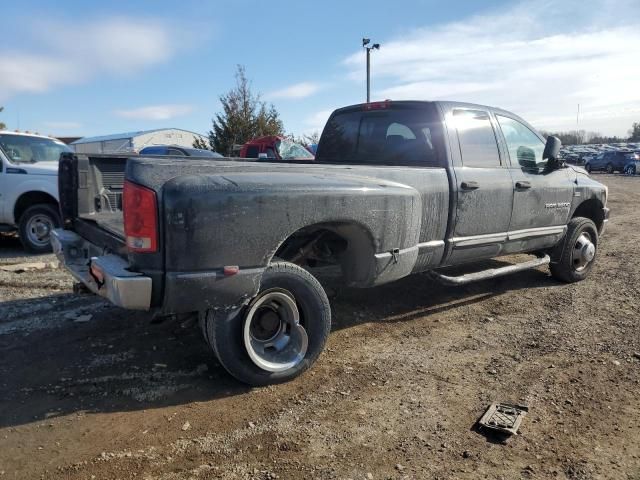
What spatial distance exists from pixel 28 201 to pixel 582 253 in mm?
8017

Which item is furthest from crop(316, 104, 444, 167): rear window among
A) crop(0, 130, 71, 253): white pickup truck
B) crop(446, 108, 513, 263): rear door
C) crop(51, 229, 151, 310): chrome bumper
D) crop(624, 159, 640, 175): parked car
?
crop(624, 159, 640, 175): parked car

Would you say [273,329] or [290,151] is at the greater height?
[290,151]

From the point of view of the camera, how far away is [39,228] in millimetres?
8180

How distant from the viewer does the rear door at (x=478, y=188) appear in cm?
476

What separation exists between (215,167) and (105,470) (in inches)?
71.6

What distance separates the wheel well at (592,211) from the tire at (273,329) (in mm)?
4505

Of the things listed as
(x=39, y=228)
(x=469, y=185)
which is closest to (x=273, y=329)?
(x=469, y=185)

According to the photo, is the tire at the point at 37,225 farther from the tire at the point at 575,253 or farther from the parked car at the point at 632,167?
the parked car at the point at 632,167

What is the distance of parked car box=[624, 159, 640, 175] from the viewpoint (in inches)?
1362

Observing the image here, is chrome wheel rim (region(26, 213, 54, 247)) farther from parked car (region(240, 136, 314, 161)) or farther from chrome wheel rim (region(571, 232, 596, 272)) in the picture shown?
chrome wheel rim (region(571, 232, 596, 272))

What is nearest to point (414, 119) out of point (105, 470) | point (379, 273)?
point (379, 273)

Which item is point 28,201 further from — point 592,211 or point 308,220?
point 592,211

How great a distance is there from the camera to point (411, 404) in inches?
133

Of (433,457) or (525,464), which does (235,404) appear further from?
(525,464)
